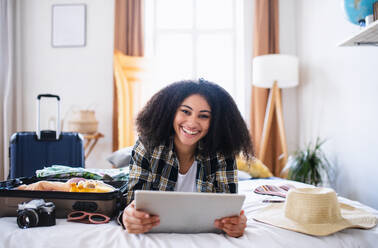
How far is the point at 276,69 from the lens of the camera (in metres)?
2.83

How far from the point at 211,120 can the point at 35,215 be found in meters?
0.76

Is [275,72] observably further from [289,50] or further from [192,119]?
[192,119]

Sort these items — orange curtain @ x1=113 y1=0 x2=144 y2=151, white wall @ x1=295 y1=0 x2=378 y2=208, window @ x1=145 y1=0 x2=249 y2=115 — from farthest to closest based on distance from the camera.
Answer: window @ x1=145 y1=0 x2=249 y2=115
orange curtain @ x1=113 y1=0 x2=144 y2=151
white wall @ x1=295 y1=0 x2=378 y2=208

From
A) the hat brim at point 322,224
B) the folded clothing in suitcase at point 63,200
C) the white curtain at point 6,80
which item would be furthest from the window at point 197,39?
the folded clothing in suitcase at point 63,200

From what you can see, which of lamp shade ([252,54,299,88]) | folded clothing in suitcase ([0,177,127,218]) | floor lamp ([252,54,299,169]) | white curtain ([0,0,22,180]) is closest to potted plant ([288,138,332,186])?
floor lamp ([252,54,299,169])

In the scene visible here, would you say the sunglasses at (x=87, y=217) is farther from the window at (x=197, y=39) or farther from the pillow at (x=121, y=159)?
the window at (x=197, y=39)

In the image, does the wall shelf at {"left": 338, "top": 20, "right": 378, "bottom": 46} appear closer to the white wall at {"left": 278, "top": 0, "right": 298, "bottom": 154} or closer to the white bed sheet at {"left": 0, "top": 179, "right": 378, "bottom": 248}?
the white bed sheet at {"left": 0, "top": 179, "right": 378, "bottom": 248}

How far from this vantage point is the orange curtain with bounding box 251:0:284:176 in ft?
10.9

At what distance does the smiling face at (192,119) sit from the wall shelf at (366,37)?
2.50ft

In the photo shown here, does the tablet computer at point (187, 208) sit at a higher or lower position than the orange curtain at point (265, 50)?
lower

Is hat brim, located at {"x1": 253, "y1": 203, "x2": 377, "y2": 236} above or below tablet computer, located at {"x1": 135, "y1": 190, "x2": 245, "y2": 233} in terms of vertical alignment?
below

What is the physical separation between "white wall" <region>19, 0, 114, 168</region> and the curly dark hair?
2251 millimetres

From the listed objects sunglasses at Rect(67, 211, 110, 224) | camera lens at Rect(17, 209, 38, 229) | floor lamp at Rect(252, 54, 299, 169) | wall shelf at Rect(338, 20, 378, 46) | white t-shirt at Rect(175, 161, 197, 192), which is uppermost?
floor lamp at Rect(252, 54, 299, 169)

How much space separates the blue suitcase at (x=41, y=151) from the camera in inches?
77.5
